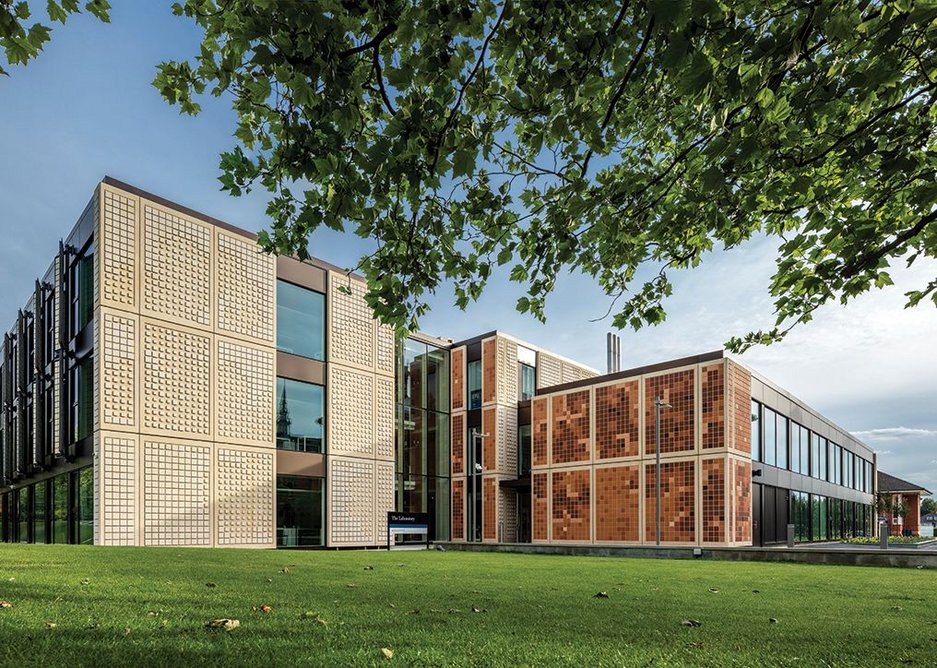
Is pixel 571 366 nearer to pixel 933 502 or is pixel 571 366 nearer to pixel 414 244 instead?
pixel 414 244

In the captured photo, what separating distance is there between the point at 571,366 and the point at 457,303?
36366 millimetres

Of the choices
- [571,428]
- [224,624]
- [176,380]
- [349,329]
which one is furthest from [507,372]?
[224,624]

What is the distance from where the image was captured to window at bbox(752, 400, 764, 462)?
30.8 m

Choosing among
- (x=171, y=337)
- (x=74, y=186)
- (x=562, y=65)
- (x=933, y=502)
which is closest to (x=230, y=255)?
(x=171, y=337)

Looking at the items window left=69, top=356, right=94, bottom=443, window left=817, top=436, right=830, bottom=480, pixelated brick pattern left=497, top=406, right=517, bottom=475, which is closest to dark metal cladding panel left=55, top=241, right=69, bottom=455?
window left=69, top=356, right=94, bottom=443

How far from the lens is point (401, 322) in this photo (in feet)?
21.5

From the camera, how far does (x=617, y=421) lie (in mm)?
32406

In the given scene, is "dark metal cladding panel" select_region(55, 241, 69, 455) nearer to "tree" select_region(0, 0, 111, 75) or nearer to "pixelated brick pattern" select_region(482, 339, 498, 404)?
"pixelated brick pattern" select_region(482, 339, 498, 404)

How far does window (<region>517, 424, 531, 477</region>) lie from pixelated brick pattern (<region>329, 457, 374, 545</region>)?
11.3m

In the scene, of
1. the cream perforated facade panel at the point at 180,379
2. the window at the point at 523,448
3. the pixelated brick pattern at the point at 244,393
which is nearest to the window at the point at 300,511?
the cream perforated facade panel at the point at 180,379

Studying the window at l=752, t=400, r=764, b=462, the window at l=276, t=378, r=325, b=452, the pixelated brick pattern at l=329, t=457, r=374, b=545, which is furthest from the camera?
the window at l=752, t=400, r=764, b=462

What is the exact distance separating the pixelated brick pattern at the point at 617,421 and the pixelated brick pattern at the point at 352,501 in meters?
12.1

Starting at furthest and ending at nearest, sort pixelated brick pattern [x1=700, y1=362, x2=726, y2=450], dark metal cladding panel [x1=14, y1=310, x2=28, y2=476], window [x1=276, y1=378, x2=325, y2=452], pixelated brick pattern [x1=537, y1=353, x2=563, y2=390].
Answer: pixelated brick pattern [x1=537, y1=353, x2=563, y2=390]
dark metal cladding panel [x1=14, y1=310, x2=28, y2=476]
pixelated brick pattern [x1=700, y1=362, x2=726, y2=450]
window [x1=276, y1=378, x2=325, y2=452]

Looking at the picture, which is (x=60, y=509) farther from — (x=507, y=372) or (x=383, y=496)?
(x=507, y=372)
